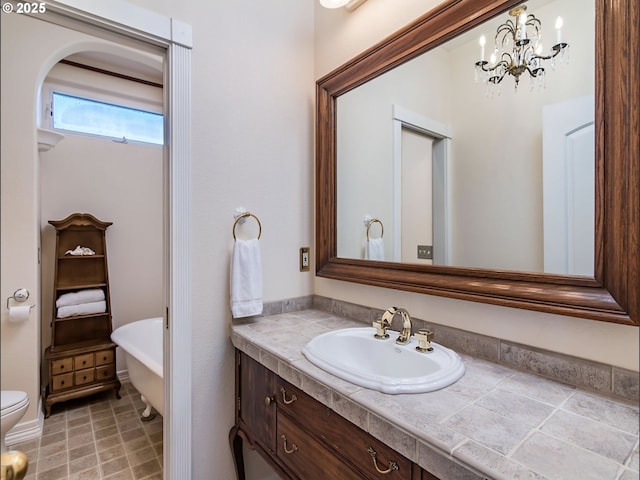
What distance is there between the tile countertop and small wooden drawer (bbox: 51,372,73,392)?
1337mm

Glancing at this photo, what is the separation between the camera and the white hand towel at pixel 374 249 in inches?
55.9

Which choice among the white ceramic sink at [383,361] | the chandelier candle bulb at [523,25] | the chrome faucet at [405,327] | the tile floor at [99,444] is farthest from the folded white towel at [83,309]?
the chandelier candle bulb at [523,25]

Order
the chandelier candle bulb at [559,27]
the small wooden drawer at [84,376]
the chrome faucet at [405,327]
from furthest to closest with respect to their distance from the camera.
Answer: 1. the small wooden drawer at [84,376]
2. the chrome faucet at [405,327]
3. the chandelier candle bulb at [559,27]

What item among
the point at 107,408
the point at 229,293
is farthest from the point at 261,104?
the point at 107,408

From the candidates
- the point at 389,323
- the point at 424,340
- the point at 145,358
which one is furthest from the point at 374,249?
the point at 145,358

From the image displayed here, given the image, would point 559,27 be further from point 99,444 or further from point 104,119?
point 99,444

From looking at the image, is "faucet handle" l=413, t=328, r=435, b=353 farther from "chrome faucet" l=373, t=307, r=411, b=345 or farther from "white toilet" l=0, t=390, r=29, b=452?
"white toilet" l=0, t=390, r=29, b=452

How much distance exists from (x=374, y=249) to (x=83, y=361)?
2.06 metres

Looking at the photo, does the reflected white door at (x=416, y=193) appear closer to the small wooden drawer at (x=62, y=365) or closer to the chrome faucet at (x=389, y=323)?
the chrome faucet at (x=389, y=323)

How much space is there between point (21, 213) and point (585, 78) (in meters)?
1.26

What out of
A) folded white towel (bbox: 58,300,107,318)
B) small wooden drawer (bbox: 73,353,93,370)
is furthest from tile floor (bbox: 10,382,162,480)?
folded white towel (bbox: 58,300,107,318)

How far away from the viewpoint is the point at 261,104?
1536 mm

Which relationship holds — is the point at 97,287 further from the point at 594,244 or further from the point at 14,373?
the point at 594,244

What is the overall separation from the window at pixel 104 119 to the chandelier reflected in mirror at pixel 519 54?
143 cm
